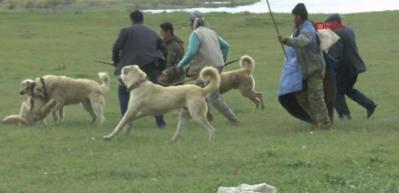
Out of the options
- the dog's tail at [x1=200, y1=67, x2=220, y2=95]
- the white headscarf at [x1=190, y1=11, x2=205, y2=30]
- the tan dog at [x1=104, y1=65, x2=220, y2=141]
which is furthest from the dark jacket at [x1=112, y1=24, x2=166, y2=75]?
the dog's tail at [x1=200, y1=67, x2=220, y2=95]

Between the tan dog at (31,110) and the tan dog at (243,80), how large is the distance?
130 inches

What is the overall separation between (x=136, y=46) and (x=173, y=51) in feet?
4.26

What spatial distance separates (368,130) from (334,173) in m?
4.09

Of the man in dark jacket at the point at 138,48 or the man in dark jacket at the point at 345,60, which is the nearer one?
the man in dark jacket at the point at 138,48

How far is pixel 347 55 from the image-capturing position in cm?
1450

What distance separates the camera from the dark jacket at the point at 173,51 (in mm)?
15008

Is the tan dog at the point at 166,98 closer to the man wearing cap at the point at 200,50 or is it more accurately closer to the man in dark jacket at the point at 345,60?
the man wearing cap at the point at 200,50

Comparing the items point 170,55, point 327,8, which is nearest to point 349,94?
point 170,55

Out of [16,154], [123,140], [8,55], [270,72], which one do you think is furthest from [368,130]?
[8,55]

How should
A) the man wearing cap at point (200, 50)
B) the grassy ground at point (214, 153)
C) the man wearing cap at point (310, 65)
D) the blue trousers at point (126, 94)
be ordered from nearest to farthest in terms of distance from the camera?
the grassy ground at point (214, 153)
the man wearing cap at point (310, 65)
the man wearing cap at point (200, 50)
the blue trousers at point (126, 94)

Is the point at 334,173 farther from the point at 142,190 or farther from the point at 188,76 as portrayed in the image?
the point at 188,76

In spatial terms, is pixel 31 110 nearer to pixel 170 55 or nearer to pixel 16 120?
pixel 16 120

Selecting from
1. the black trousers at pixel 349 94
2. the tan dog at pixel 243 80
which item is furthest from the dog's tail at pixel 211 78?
the tan dog at pixel 243 80

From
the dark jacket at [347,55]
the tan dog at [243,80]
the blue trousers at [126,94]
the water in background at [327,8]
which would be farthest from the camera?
the water in background at [327,8]
